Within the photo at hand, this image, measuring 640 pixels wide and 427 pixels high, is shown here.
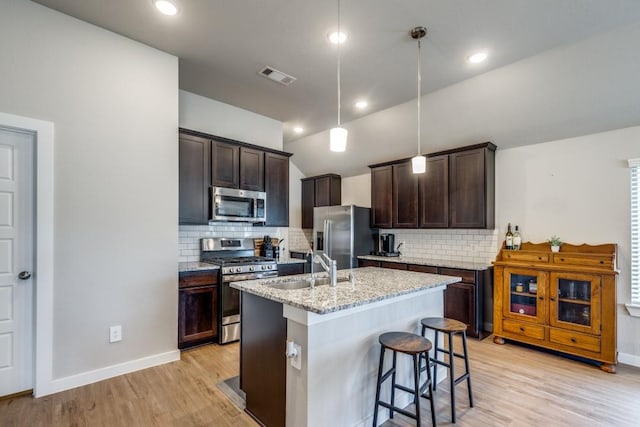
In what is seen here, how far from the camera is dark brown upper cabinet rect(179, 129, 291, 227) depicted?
3.75m

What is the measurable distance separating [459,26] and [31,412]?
14.9 feet

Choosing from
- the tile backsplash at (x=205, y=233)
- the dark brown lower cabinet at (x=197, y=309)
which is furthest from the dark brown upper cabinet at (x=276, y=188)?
the dark brown lower cabinet at (x=197, y=309)

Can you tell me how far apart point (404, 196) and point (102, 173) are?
3.97 meters

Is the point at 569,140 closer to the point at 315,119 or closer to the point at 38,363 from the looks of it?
the point at 315,119

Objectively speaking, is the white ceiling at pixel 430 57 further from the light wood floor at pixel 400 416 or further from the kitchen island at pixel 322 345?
the light wood floor at pixel 400 416

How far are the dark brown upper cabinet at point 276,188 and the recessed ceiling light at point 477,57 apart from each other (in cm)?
276

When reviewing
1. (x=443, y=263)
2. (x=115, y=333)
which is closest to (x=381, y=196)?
(x=443, y=263)

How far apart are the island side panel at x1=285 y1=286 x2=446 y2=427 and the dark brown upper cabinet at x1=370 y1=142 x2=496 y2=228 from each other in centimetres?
227

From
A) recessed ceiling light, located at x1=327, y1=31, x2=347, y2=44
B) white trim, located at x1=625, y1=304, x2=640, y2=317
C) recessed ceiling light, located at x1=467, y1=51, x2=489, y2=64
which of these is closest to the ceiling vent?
recessed ceiling light, located at x1=327, y1=31, x2=347, y2=44

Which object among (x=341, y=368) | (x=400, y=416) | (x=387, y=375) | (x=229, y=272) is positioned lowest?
(x=400, y=416)

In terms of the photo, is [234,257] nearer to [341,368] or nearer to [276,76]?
[276,76]

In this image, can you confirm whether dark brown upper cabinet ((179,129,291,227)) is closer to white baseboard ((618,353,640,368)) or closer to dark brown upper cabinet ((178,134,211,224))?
dark brown upper cabinet ((178,134,211,224))

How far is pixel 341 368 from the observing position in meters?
2.01

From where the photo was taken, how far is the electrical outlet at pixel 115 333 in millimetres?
2818
